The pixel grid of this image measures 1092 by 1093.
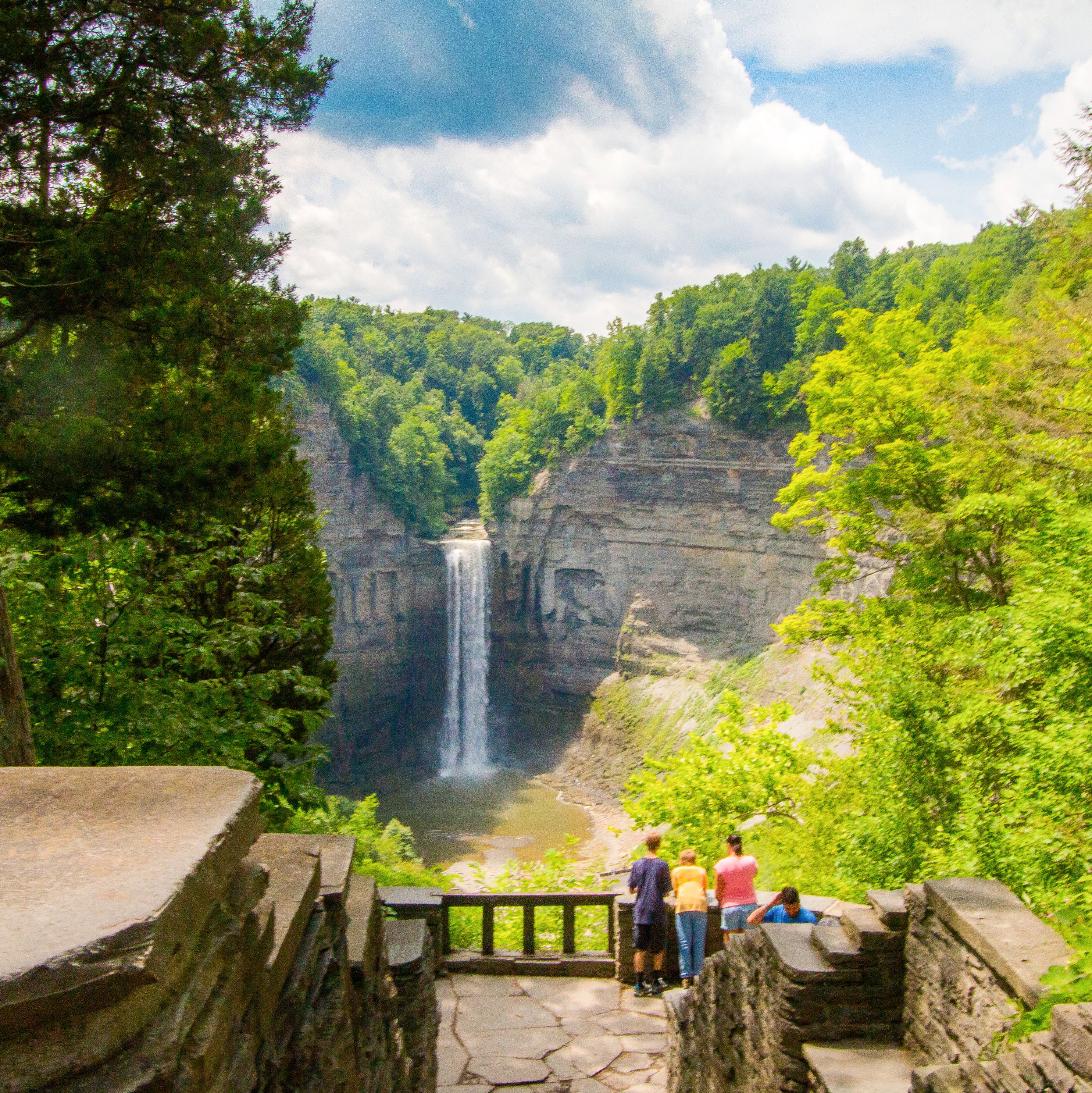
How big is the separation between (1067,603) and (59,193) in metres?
9.43

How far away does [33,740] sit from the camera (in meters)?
5.49

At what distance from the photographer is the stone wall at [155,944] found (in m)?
1.52

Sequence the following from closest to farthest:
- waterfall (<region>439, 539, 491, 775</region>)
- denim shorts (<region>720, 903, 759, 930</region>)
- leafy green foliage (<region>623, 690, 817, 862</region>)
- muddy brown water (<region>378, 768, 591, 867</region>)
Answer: denim shorts (<region>720, 903, 759, 930</region>) < leafy green foliage (<region>623, 690, 817, 862</region>) < muddy brown water (<region>378, 768, 591, 867</region>) < waterfall (<region>439, 539, 491, 775</region>)

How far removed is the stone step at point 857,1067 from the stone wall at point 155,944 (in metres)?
2.61

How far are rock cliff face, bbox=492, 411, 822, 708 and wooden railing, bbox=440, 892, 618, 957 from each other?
24.6m

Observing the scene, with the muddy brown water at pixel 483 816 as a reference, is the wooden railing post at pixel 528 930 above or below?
above

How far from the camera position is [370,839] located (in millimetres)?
16062

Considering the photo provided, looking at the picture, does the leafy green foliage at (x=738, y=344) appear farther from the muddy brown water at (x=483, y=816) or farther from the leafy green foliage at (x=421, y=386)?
the muddy brown water at (x=483, y=816)

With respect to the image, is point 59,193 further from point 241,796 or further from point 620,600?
point 620,600

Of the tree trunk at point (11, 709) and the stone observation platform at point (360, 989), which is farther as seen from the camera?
the tree trunk at point (11, 709)

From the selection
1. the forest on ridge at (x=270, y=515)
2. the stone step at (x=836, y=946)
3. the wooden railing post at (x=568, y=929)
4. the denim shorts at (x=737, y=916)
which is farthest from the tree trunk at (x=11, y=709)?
the denim shorts at (x=737, y=916)

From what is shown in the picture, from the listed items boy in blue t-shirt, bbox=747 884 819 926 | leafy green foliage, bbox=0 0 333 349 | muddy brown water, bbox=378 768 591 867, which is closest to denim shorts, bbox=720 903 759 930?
boy in blue t-shirt, bbox=747 884 819 926

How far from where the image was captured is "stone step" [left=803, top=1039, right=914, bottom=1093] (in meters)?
4.36

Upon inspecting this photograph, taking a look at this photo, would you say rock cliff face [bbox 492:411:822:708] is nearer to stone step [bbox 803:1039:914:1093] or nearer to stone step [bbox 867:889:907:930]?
stone step [bbox 867:889:907:930]
